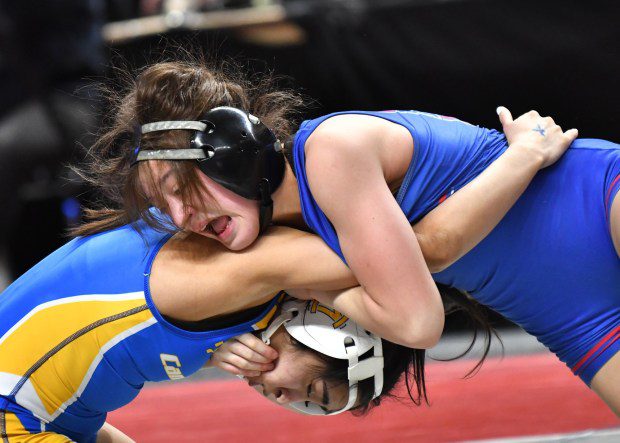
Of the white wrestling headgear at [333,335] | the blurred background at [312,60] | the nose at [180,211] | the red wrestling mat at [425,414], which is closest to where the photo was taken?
the nose at [180,211]

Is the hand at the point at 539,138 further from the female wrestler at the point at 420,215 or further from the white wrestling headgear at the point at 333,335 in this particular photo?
the white wrestling headgear at the point at 333,335

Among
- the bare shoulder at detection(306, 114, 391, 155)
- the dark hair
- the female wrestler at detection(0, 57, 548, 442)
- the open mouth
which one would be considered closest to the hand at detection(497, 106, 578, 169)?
the female wrestler at detection(0, 57, 548, 442)

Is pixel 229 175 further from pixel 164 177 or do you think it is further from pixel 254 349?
pixel 254 349

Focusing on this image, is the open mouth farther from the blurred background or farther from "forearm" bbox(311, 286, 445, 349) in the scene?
the blurred background

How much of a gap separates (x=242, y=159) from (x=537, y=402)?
207cm

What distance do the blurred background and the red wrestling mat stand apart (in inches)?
31.4

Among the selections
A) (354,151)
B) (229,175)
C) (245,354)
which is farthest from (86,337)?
(354,151)

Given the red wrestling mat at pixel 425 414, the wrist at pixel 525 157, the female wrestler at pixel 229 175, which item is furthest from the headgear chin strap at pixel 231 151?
the red wrestling mat at pixel 425 414

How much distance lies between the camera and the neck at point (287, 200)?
82.6 inches

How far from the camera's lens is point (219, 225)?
2.06 metres

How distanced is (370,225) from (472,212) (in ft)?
0.82

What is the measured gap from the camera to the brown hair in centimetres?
203

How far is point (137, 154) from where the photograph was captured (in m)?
2.05

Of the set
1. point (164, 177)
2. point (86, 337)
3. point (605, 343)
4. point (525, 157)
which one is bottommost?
point (86, 337)
